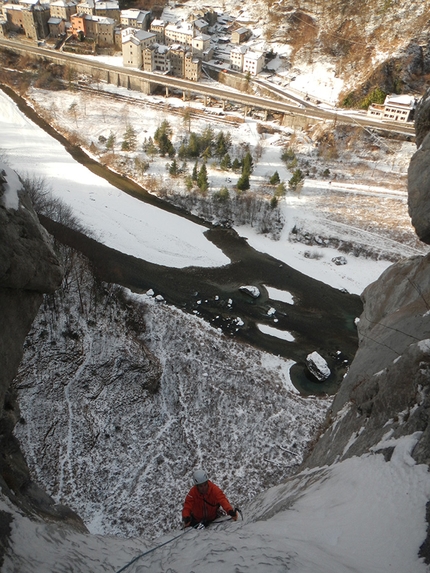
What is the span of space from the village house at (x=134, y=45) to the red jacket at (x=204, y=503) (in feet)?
218

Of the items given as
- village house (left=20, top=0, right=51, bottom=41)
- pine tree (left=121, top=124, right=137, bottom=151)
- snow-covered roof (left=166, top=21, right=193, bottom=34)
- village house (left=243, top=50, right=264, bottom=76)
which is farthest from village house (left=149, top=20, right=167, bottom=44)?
pine tree (left=121, top=124, right=137, bottom=151)

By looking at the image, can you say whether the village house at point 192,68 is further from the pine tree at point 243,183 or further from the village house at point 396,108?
the pine tree at point 243,183

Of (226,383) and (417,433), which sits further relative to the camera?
(226,383)

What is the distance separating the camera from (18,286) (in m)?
8.62

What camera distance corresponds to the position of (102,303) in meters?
23.6

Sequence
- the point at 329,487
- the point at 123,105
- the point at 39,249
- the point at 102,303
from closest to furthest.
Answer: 1. the point at 329,487
2. the point at 39,249
3. the point at 102,303
4. the point at 123,105

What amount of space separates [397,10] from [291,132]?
27.9 meters

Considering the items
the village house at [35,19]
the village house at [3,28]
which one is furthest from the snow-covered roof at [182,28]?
the village house at [3,28]

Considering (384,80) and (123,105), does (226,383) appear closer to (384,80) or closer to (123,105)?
(123,105)

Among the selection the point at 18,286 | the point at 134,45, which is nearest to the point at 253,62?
the point at 134,45

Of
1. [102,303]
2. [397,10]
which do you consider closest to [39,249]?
[102,303]

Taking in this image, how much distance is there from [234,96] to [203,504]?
57.4m

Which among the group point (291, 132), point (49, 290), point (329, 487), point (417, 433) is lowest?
point (329, 487)

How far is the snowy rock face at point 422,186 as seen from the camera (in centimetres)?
1166
